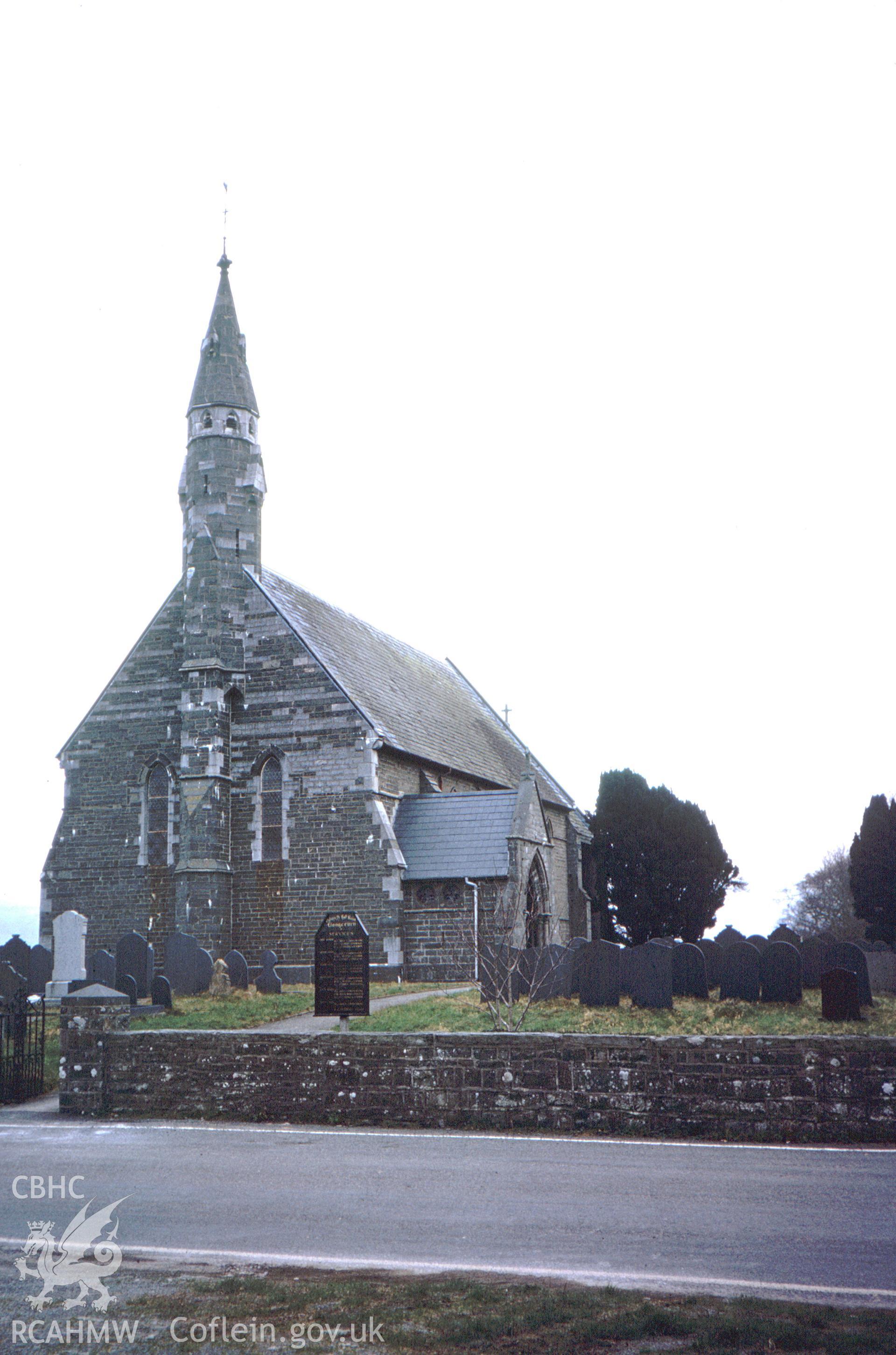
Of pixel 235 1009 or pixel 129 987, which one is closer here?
pixel 235 1009

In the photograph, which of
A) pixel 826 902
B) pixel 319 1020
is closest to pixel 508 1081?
pixel 319 1020

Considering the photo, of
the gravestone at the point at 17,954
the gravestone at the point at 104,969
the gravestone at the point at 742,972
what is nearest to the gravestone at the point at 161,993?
the gravestone at the point at 104,969

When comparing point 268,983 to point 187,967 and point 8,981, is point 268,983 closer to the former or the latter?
point 187,967

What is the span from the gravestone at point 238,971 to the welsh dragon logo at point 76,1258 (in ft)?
51.7

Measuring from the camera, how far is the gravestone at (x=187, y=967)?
21.6m

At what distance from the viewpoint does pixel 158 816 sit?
27375 millimetres

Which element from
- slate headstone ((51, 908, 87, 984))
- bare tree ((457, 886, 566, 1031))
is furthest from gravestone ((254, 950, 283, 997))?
bare tree ((457, 886, 566, 1031))

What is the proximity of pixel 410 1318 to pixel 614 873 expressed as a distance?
3832 cm

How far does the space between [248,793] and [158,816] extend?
8.89 feet

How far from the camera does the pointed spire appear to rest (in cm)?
2750

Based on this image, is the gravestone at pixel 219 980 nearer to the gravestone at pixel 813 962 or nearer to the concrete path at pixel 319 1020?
the concrete path at pixel 319 1020

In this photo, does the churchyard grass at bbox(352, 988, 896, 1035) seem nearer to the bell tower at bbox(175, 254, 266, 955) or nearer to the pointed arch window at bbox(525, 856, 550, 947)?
the pointed arch window at bbox(525, 856, 550, 947)

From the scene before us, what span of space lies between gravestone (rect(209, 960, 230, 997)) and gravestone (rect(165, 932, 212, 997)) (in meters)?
0.11

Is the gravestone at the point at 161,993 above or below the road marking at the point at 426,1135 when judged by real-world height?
above
